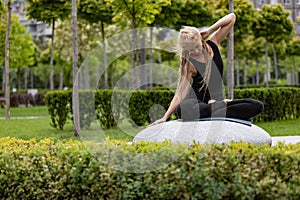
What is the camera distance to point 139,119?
1362 cm

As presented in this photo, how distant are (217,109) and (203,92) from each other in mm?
271

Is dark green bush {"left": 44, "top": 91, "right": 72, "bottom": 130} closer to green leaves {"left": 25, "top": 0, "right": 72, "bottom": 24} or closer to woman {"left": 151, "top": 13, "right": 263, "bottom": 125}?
green leaves {"left": 25, "top": 0, "right": 72, "bottom": 24}

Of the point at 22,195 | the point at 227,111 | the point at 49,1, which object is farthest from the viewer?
the point at 49,1

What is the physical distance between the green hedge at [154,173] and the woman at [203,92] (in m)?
0.96

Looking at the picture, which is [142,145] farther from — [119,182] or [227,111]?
[227,111]

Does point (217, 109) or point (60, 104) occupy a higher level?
point (217, 109)

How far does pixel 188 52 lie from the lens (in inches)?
245

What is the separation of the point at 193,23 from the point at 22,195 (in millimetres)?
16747

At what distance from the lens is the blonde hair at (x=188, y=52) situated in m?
5.96

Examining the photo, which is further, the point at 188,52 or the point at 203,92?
the point at 203,92

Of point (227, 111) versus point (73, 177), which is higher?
point (227, 111)

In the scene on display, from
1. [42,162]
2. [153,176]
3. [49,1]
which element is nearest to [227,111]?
[153,176]

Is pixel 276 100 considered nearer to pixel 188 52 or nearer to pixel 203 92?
pixel 203 92

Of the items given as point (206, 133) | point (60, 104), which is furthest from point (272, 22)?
point (206, 133)
